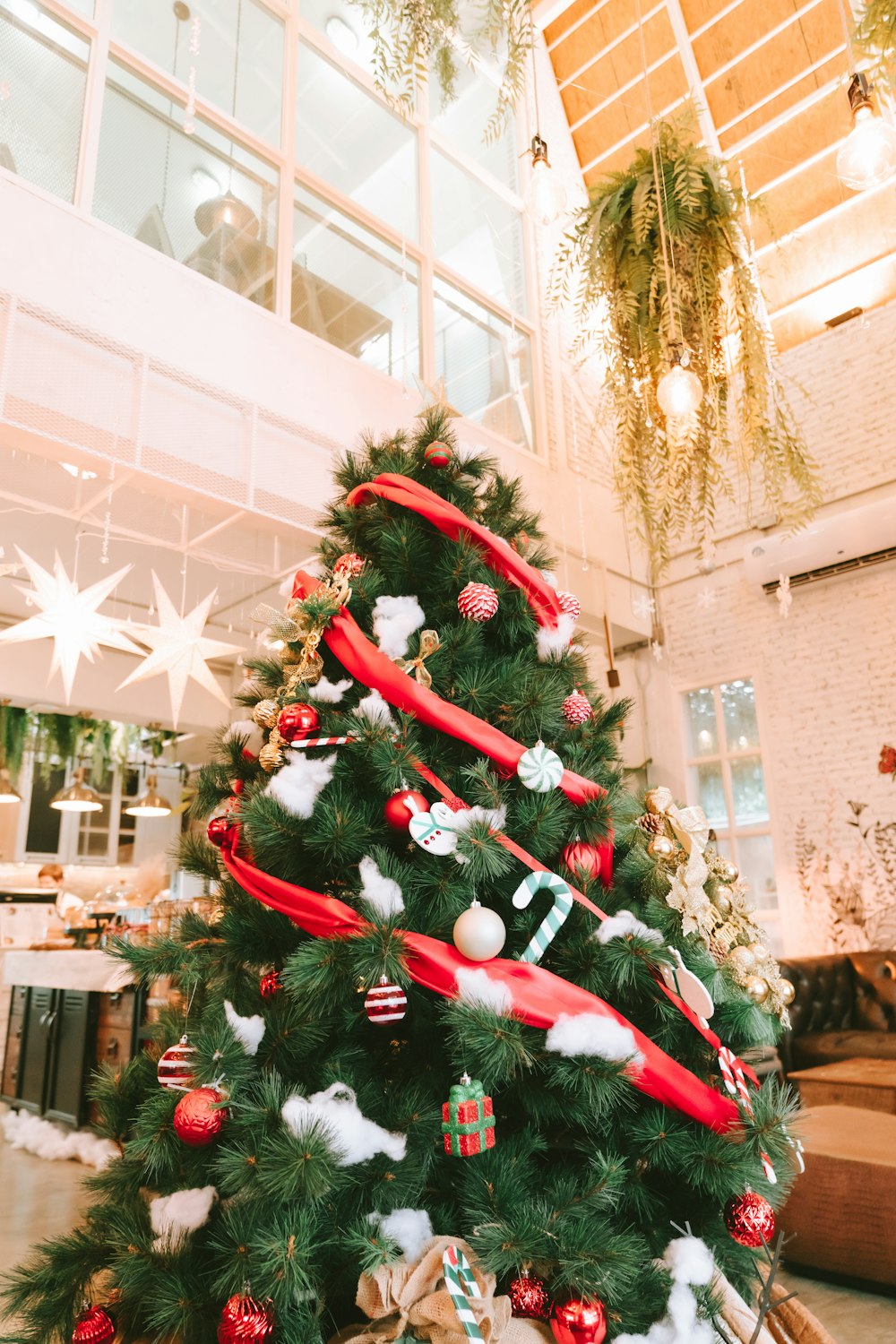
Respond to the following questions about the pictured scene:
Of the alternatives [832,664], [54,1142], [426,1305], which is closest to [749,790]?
[832,664]

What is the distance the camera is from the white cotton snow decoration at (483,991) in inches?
39.2

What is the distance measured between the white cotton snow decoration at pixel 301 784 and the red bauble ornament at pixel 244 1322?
21.3 inches

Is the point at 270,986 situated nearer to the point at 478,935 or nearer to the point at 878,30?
the point at 478,935

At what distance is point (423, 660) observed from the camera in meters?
1.29

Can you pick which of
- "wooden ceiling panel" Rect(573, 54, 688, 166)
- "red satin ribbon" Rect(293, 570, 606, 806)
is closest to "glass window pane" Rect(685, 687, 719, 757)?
"wooden ceiling panel" Rect(573, 54, 688, 166)

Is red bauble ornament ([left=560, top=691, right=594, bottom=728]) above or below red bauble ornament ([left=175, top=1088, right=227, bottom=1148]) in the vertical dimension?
above

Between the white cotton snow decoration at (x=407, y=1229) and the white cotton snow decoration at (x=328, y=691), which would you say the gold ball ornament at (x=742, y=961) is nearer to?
the white cotton snow decoration at (x=407, y=1229)

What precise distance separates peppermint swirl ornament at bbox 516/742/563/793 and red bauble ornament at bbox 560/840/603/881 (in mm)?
116

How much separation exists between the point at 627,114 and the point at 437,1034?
7557 millimetres

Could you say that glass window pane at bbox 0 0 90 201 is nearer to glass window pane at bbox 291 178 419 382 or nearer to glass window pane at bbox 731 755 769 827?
glass window pane at bbox 291 178 419 382

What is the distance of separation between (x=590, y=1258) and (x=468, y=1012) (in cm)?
28

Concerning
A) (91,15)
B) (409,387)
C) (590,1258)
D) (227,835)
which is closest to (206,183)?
(91,15)

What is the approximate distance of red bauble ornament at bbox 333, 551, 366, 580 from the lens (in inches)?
55.1

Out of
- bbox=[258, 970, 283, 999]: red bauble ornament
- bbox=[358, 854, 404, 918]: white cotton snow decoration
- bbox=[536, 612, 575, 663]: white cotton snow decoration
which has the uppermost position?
bbox=[536, 612, 575, 663]: white cotton snow decoration
